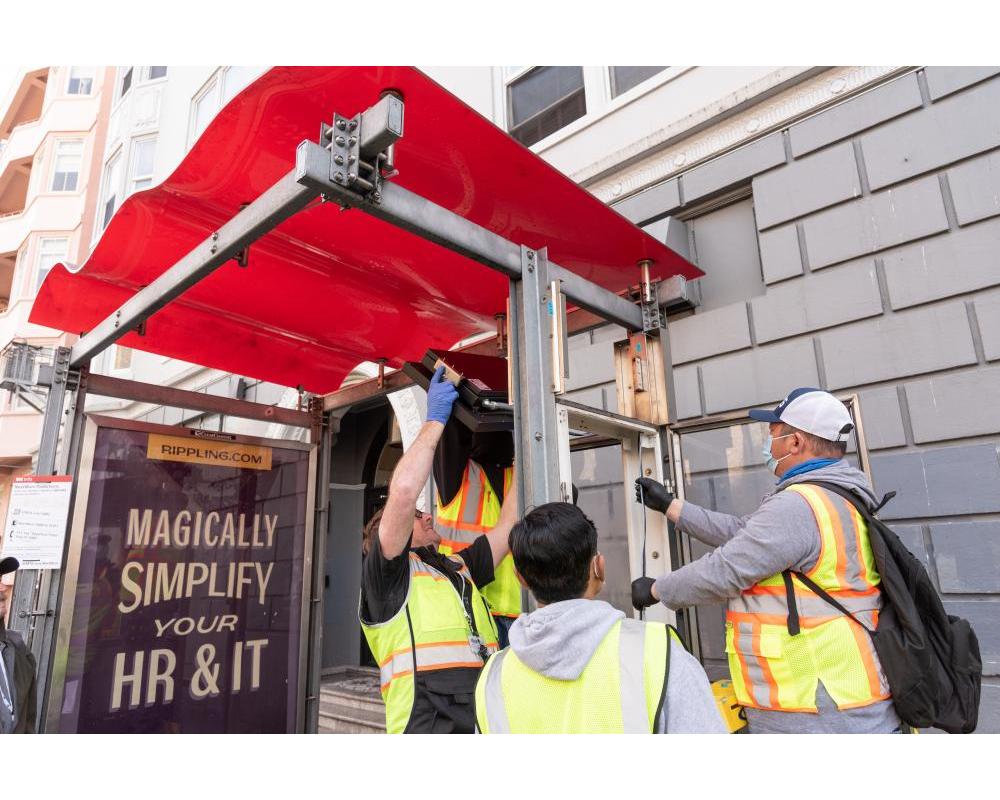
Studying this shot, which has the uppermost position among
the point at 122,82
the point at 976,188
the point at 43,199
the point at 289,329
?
the point at 122,82

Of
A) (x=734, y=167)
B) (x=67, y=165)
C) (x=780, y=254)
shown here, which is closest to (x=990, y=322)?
(x=780, y=254)

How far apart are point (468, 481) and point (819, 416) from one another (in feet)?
5.32

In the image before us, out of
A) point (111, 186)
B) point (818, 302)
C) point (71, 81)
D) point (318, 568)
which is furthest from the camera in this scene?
point (71, 81)

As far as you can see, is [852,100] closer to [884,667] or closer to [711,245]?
[711,245]

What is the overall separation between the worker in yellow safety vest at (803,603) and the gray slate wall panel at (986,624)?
5.14 ft

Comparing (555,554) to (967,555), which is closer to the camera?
(555,554)

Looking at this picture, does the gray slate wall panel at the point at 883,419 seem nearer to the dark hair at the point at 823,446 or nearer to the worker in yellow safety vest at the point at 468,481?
the dark hair at the point at 823,446

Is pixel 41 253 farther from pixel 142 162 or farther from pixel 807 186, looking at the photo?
pixel 807 186

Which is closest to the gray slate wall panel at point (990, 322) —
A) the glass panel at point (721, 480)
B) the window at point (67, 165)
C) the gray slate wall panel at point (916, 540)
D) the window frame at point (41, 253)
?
the gray slate wall panel at point (916, 540)

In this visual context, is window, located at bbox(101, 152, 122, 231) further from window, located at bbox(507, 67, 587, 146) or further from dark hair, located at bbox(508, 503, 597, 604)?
dark hair, located at bbox(508, 503, 597, 604)

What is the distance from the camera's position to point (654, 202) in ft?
17.4

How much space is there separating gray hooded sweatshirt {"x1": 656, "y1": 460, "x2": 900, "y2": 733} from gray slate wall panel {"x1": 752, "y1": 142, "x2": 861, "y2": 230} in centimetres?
259

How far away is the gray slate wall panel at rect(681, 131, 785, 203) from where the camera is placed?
4711 mm

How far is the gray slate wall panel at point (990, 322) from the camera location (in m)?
3.54
